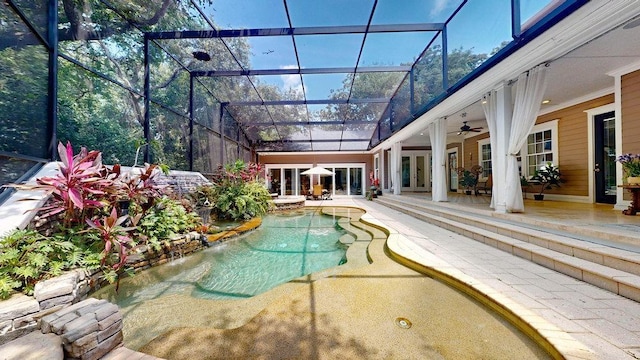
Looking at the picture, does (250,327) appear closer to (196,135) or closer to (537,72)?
(537,72)

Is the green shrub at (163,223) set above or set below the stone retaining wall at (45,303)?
above

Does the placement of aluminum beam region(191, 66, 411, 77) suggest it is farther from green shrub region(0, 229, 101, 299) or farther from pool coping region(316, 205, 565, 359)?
green shrub region(0, 229, 101, 299)

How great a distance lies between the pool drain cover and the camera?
5.76 feet

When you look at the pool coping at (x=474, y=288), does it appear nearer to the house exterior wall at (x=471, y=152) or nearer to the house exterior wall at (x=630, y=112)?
the house exterior wall at (x=630, y=112)

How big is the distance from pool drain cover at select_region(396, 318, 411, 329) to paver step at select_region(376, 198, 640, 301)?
1.83 metres

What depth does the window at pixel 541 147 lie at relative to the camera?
5996 mm

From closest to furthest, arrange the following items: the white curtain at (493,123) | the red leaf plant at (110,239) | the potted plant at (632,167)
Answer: the red leaf plant at (110,239) < the potted plant at (632,167) < the white curtain at (493,123)

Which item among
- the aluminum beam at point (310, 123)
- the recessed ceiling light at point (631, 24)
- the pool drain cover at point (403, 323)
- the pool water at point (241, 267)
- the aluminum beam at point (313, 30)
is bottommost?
the pool water at point (241, 267)

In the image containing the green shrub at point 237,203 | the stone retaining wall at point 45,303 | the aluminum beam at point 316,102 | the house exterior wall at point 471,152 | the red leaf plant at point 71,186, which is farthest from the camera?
the house exterior wall at point 471,152

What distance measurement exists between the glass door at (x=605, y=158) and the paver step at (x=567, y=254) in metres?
3.46

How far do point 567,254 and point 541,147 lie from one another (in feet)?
18.2

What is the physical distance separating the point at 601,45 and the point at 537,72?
32.8 inches

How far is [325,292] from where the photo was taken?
229cm

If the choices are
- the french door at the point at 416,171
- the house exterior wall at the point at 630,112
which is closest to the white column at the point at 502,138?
the house exterior wall at the point at 630,112
